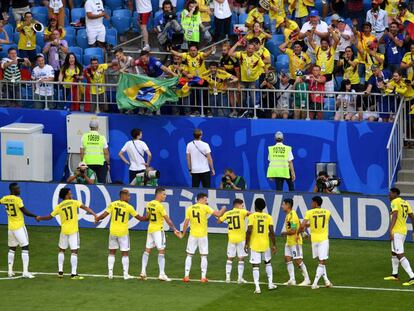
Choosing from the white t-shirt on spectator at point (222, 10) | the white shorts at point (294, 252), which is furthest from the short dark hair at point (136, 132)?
the white shorts at point (294, 252)

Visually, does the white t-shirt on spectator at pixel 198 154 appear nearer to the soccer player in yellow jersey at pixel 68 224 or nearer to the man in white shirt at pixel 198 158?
the man in white shirt at pixel 198 158

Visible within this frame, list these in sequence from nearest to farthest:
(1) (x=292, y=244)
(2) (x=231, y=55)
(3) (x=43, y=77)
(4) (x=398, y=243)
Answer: (1) (x=292, y=244)
(4) (x=398, y=243)
(2) (x=231, y=55)
(3) (x=43, y=77)

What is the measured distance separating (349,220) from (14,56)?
31.7 feet

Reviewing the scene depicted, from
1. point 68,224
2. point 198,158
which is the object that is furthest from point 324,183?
point 68,224

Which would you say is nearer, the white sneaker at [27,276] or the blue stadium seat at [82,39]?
the white sneaker at [27,276]

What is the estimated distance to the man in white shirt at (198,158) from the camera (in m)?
34.7

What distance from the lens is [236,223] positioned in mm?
29125

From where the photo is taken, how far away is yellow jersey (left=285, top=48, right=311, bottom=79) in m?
35.8

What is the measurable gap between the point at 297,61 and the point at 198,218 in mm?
7524

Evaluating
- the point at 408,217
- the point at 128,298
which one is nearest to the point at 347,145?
the point at 408,217

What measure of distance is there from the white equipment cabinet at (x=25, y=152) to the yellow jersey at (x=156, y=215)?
7721 mm

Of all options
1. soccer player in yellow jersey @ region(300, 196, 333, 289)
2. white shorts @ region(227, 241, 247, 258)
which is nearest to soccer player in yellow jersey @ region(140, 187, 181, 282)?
white shorts @ region(227, 241, 247, 258)

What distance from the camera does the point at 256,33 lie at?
36.4 m

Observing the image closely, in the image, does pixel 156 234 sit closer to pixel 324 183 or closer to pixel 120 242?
pixel 120 242
